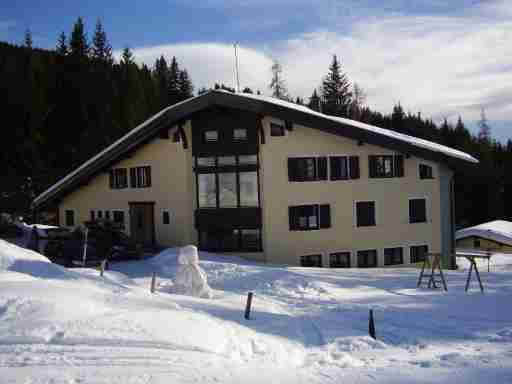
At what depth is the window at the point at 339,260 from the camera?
82.4ft

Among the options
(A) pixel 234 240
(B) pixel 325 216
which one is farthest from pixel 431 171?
(A) pixel 234 240

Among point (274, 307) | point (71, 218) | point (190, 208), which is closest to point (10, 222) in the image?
point (71, 218)

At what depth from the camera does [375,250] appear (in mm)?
25812

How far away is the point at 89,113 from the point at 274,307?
149 ft

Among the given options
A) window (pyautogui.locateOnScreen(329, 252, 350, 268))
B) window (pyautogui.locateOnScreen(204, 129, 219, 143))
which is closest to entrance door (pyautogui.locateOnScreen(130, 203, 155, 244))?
window (pyautogui.locateOnScreen(204, 129, 219, 143))

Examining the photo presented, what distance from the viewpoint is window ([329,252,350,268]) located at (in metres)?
25.1

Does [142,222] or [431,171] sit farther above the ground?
[431,171]

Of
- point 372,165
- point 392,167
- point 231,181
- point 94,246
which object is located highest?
point 372,165

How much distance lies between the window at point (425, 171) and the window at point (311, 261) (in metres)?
7.13

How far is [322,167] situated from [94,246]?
11.5 metres

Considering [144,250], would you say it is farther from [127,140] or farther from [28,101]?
[28,101]

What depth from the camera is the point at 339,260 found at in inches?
993

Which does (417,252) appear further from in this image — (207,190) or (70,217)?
(70,217)

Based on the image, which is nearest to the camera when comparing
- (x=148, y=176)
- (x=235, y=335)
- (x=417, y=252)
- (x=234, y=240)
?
(x=235, y=335)
